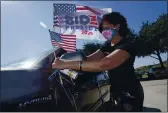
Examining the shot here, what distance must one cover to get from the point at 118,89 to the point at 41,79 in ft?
2.79

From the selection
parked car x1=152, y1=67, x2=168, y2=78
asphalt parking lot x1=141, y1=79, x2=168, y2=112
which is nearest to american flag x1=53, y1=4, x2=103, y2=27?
asphalt parking lot x1=141, y1=79, x2=168, y2=112

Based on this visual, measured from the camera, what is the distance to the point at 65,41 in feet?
10.6

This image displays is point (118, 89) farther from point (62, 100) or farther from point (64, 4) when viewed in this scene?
point (64, 4)

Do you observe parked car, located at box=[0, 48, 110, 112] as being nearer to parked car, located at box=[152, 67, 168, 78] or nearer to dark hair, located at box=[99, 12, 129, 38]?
dark hair, located at box=[99, 12, 129, 38]

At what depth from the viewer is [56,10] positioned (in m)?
3.06

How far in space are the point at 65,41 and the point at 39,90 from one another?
0.76m

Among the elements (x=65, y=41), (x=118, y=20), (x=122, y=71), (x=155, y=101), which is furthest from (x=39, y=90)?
(x=155, y=101)

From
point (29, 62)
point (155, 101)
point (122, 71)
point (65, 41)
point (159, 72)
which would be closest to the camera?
point (122, 71)

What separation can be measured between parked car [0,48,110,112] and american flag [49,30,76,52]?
0.77 feet

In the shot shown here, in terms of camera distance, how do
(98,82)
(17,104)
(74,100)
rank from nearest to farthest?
(17,104) < (74,100) < (98,82)

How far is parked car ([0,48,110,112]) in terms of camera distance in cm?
260

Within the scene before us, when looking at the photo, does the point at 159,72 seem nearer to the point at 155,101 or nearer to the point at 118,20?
the point at 155,101

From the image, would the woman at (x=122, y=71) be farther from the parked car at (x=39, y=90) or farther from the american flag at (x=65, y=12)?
the american flag at (x=65, y=12)

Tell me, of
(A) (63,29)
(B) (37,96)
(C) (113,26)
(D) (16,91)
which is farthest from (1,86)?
(C) (113,26)
